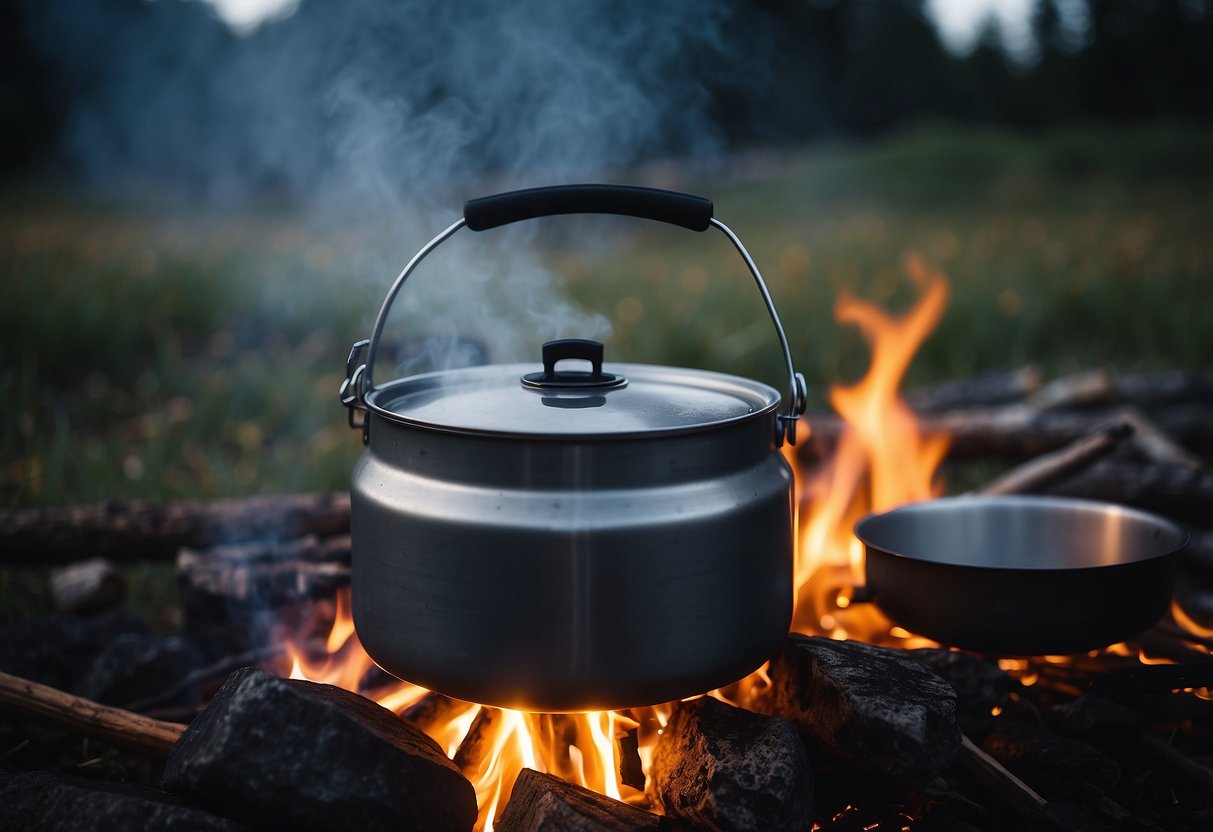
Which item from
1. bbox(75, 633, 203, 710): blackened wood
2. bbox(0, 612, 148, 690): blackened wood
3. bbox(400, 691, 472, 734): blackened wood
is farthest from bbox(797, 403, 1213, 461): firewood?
bbox(0, 612, 148, 690): blackened wood

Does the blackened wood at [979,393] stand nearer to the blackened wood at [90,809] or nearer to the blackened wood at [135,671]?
the blackened wood at [135,671]

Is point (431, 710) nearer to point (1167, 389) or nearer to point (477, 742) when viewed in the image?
point (477, 742)

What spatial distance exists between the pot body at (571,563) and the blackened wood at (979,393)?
3.00 m

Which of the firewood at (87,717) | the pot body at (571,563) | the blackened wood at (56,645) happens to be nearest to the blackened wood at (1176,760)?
the pot body at (571,563)

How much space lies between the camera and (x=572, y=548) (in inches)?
54.7

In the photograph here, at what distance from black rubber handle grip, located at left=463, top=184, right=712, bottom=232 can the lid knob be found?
223mm

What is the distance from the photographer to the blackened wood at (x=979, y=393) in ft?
14.3

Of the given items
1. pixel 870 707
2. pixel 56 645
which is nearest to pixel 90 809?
pixel 56 645

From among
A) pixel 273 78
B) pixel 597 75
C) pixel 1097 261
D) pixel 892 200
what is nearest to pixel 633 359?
pixel 597 75

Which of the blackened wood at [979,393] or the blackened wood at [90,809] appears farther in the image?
the blackened wood at [979,393]

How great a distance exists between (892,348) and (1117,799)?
1.33 meters

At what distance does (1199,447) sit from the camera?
4.02 metres

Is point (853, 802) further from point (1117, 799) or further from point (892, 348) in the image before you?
point (892, 348)

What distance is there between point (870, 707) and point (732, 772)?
24 cm
